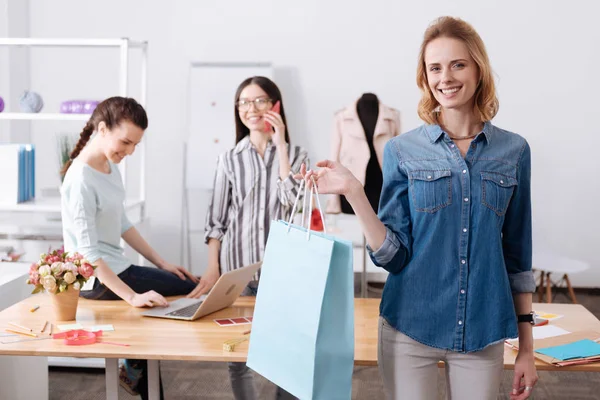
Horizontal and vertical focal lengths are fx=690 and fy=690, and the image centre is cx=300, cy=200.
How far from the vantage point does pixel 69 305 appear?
234 cm

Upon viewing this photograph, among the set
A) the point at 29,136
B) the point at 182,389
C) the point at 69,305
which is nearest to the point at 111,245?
the point at 69,305

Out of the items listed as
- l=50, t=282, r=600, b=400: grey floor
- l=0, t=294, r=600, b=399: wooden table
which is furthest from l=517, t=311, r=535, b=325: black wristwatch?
l=50, t=282, r=600, b=400: grey floor

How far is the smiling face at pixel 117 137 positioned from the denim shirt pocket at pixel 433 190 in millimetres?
1483

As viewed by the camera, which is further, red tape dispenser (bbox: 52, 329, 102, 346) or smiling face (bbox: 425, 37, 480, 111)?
red tape dispenser (bbox: 52, 329, 102, 346)

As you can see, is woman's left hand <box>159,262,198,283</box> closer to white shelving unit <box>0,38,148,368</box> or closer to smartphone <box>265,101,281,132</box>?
smartphone <box>265,101,281,132</box>

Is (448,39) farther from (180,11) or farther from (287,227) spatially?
(180,11)

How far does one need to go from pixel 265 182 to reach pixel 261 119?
0.82ft

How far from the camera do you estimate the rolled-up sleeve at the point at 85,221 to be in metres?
2.51

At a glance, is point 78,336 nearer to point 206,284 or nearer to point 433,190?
point 206,284

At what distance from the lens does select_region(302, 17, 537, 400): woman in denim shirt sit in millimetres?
1536

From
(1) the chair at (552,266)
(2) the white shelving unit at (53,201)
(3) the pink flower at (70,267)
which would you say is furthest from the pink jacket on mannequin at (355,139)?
(3) the pink flower at (70,267)

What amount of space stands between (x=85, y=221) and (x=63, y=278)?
265mm

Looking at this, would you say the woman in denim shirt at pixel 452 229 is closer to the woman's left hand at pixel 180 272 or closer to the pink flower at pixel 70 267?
the pink flower at pixel 70 267

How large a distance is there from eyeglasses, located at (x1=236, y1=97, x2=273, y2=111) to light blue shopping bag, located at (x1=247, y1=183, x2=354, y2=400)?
1.14 metres
